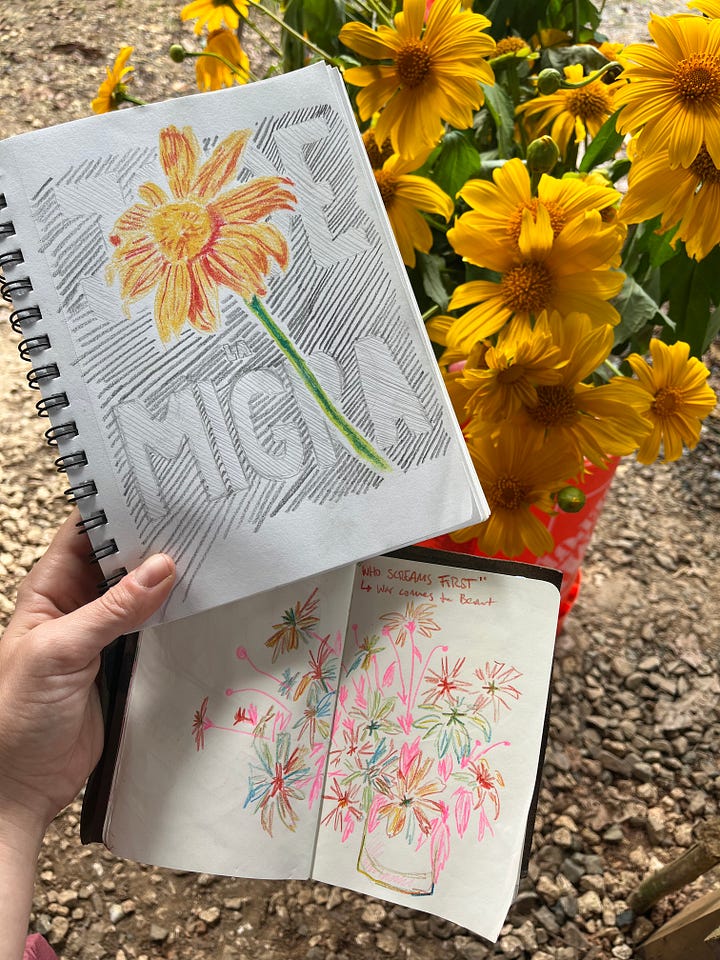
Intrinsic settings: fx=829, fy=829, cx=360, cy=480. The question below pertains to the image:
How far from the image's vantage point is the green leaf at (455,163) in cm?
67

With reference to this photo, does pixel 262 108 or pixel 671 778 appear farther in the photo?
pixel 671 778

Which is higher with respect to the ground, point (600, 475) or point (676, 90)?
point (676, 90)

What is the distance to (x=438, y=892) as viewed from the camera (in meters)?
0.67

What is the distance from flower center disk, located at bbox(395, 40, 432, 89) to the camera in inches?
23.1

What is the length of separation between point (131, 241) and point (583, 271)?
13.0 inches

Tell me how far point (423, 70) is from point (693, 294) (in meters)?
0.30

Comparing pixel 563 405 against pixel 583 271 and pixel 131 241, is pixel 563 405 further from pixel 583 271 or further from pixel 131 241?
pixel 131 241

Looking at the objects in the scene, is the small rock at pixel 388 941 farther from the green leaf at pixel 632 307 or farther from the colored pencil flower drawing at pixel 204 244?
the green leaf at pixel 632 307

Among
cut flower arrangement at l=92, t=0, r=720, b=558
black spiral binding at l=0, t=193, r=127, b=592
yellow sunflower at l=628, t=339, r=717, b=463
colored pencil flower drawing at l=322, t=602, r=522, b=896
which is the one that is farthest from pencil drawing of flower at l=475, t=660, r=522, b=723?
black spiral binding at l=0, t=193, r=127, b=592

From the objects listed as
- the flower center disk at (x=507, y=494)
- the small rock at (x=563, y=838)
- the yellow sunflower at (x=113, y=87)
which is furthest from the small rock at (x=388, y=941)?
the yellow sunflower at (x=113, y=87)

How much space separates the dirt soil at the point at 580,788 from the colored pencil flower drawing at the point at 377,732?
290 millimetres

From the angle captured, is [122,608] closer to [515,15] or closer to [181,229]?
[181,229]

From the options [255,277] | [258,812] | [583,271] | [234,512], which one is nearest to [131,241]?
[255,277]

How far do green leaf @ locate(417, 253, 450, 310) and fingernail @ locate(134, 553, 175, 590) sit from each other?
317 mm
